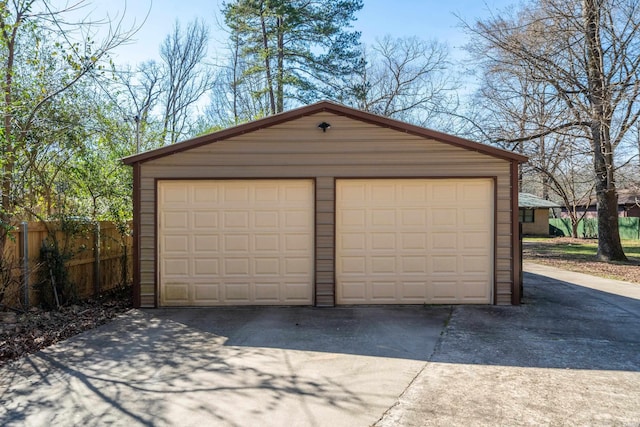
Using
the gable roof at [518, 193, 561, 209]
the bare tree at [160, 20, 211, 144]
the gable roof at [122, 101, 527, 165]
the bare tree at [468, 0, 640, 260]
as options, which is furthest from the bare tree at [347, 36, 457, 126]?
the gable roof at [122, 101, 527, 165]

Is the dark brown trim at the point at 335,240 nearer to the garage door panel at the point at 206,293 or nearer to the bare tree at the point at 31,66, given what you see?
the garage door panel at the point at 206,293

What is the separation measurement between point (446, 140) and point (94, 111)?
6217 mm

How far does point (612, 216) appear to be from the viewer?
1433 centimetres

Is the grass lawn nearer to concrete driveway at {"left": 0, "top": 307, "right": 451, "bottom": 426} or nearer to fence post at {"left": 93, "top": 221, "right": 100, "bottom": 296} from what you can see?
concrete driveway at {"left": 0, "top": 307, "right": 451, "bottom": 426}

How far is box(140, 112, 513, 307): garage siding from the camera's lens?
7.04 metres

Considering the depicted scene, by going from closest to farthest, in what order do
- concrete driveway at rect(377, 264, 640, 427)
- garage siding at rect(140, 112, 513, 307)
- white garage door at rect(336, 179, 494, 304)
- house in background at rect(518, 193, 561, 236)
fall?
1. concrete driveway at rect(377, 264, 640, 427)
2. garage siding at rect(140, 112, 513, 307)
3. white garage door at rect(336, 179, 494, 304)
4. house in background at rect(518, 193, 561, 236)

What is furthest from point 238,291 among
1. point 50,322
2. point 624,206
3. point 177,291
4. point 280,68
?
point 624,206

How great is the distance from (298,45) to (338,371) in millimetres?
15503

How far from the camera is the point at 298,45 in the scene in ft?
56.7

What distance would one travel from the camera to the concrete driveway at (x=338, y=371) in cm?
335

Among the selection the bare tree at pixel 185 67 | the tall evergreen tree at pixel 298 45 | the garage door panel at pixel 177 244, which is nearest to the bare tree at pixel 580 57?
the tall evergreen tree at pixel 298 45

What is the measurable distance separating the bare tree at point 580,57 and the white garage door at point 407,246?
765cm

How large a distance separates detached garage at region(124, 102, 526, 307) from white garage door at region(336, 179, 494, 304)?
0.02 meters

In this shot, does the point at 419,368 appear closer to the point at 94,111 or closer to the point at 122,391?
the point at 122,391
